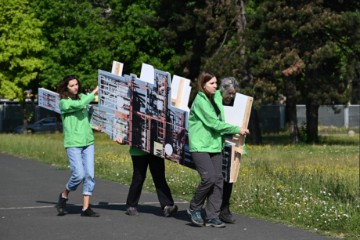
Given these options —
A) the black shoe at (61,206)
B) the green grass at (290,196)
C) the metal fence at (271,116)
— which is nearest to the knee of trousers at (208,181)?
the green grass at (290,196)

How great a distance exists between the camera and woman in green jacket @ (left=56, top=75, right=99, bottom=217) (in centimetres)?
1200

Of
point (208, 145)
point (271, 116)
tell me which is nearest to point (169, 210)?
point (208, 145)

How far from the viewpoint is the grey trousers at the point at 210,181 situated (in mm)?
10883

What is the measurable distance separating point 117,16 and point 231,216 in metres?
52.9

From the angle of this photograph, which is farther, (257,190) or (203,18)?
(203,18)

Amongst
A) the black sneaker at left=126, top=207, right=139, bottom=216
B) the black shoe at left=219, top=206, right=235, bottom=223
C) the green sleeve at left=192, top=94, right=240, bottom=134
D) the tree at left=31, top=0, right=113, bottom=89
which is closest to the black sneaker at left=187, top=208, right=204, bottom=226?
the black shoe at left=219, top=206, right=235, bottom=223

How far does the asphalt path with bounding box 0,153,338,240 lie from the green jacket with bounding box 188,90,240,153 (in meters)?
0.97

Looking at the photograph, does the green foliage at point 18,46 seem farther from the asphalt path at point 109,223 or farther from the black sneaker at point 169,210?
the black sneaker at point 169,210

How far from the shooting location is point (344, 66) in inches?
1906

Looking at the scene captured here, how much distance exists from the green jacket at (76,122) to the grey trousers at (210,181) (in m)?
1.74

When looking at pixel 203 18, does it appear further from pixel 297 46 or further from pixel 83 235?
pixel 83 235

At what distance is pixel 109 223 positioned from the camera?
37.8ft

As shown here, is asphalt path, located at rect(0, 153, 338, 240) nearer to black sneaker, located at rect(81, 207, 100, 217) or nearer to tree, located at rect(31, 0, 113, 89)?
black sneaker, located at rect(81, 207, 100, 217)

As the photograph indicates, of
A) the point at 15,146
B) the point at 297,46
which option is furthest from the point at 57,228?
the point at 297,46
